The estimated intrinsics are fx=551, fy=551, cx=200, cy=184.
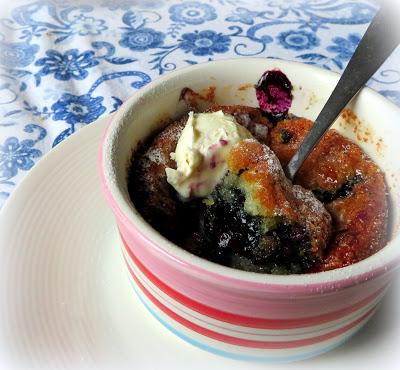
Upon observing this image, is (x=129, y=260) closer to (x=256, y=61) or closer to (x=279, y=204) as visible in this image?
(x=279, y=204)

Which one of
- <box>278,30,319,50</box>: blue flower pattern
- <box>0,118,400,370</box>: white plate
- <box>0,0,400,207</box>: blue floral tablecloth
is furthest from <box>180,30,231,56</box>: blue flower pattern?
<box>0,118,400,370</box>: white plate

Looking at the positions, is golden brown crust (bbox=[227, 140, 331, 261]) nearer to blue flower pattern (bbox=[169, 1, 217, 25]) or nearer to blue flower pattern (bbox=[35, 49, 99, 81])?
blue flower pattern (bbox=[35, 49, 99, 81])

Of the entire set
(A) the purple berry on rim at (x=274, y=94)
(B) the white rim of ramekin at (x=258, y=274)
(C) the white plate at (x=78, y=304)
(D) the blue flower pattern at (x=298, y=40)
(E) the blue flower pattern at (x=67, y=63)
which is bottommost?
(E) the blue flower pattern at (x=67, y=63)

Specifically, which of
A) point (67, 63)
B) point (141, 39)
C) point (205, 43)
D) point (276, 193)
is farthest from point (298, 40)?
point (276, 193)

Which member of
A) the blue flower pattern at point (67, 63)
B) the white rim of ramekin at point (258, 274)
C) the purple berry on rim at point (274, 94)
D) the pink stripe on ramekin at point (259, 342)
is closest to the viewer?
the white rim of ramekin at point (258, 274)

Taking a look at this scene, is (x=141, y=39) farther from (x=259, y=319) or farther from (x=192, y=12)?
(x=259, y=319)

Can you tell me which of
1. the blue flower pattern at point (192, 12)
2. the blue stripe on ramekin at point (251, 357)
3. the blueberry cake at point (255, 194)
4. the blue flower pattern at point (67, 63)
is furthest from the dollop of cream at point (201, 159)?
the blue flower pattern at point (192, 12)

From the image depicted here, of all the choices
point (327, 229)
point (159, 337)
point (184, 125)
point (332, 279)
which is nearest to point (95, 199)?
point (184, 125)

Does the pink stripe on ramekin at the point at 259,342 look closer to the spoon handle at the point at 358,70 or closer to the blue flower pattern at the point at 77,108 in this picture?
the spoon handle at the point at 358,70
